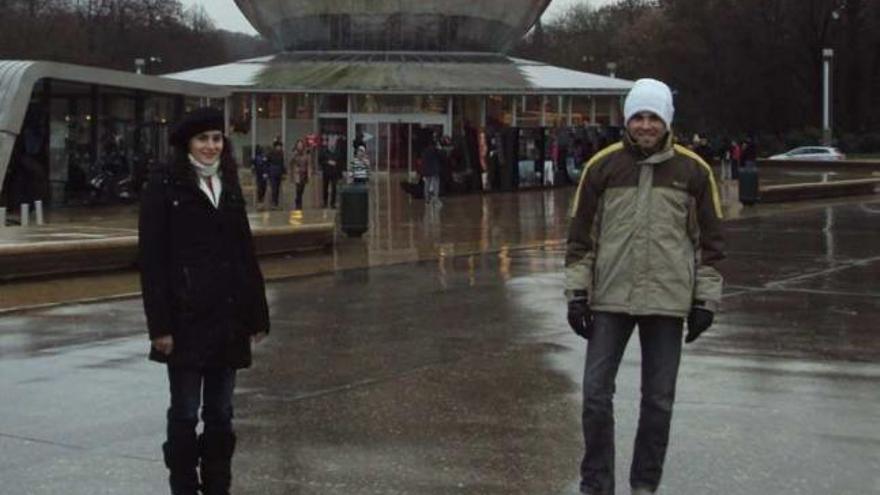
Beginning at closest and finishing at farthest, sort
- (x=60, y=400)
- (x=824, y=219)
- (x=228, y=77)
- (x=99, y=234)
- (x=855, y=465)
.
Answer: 1. (x=855, y=465)
2. (x=60, y=400)
3. (x=99, y=234)
4. (x=824, y=219)
5. (x=228, y=77)

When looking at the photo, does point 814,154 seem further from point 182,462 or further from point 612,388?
point 182,462

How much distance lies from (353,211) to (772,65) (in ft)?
197

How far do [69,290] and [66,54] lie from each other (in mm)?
69218

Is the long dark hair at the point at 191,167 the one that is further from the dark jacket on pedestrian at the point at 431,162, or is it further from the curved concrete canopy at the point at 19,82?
the dark jacket on pedestrian at the point at 431,162

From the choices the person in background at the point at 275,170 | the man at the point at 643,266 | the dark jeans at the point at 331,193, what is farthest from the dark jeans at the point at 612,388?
the person in background at the point at 275,170

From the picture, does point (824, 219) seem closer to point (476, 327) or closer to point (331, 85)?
point (476, 327)

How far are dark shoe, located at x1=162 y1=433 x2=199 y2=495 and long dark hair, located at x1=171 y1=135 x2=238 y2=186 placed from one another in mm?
1111

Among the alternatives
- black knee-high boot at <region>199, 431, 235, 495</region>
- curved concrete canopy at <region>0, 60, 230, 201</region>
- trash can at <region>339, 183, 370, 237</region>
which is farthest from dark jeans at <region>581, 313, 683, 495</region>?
curved concrete canopy at <region>0, 60, 230, 201</region>

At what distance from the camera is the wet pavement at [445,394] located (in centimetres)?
609

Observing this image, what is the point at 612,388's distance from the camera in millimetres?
5434

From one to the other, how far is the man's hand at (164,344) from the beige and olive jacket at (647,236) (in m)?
1.71

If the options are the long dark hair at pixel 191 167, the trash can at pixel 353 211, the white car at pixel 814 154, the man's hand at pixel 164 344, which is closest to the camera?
the man's hand at pixel 164 344

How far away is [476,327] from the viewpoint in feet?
36.0

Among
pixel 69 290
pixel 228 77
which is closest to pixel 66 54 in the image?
pixel 228 77
